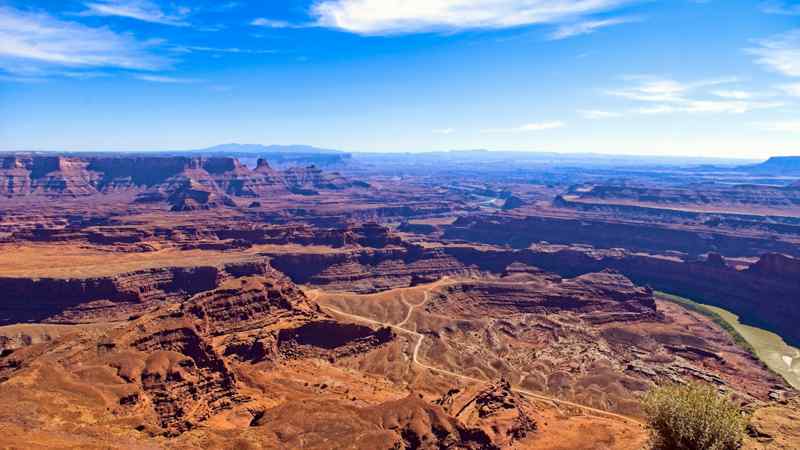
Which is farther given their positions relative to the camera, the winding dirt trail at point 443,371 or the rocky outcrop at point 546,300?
the rocky outcrop at point 546,300

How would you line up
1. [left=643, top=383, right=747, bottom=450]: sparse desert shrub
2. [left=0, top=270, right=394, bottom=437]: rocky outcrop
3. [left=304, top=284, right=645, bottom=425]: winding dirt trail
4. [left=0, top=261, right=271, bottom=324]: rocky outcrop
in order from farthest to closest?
[left=0, top=261, right=271, bottom=324]: rocky outcrop
[left=304, top=284, right=645, bottom=425]: winding dirt trail
[left=0, top=270, right=394, bottom=437]: rocky outcrop
[left=643, top=383, right=747, bottom=450]: sparse desert shrub

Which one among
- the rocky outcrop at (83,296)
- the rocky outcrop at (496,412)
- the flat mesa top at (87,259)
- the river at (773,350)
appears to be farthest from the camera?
the flat mesa top at (87,259)

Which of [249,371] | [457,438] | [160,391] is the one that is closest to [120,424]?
[160,391]

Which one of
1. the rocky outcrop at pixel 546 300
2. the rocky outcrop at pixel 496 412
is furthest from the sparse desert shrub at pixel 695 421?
the rocky outcrop at pixel 546 300

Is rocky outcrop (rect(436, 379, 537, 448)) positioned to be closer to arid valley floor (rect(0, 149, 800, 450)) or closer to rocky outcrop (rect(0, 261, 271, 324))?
arid valley floor (rect(0, 149, 800, 450))

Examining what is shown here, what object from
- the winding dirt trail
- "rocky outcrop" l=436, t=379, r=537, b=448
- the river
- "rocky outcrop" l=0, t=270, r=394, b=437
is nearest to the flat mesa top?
the winding dirt trail

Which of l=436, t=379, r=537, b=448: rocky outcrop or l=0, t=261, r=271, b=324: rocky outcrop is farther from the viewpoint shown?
l=0, t=261, r=271, b=324: rocky outcrop

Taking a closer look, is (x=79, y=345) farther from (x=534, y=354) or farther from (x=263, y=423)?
(x=534, y=354)

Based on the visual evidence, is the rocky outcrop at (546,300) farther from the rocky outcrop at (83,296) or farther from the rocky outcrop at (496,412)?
the rocky outcrop at (83,296)
